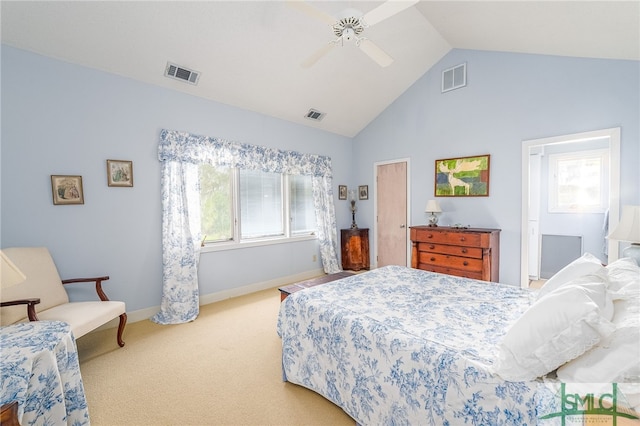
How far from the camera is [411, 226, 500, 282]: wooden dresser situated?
11.5ft

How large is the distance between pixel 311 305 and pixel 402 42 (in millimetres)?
3591

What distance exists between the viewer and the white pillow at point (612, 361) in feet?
3.00

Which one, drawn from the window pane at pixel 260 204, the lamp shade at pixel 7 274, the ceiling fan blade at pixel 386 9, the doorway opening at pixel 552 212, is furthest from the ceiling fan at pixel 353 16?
the doorway opening at pixel 552 212

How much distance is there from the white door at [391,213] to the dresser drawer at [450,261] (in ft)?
2.54

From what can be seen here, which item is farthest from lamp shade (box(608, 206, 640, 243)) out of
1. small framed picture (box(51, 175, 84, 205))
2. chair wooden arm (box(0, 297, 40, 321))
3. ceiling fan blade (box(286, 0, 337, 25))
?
small framed picture (box(51, 175, 84, 205))

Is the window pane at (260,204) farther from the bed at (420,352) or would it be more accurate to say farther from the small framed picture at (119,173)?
the bed at (420,352)

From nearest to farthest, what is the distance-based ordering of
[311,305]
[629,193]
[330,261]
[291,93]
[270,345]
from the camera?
[311,305] < [270,345] < [629,193] < [291,93] < [330,261]

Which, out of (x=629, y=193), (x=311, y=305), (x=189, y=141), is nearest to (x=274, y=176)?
(x=189, y=141)

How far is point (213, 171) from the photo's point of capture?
3.75 metres

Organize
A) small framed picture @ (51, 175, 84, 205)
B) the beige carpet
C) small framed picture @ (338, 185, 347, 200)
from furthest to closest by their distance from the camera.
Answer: small framed picture @ (338, 185, 347, 200), small framed picture @ (51, 175, 84, 205), the beige carpet

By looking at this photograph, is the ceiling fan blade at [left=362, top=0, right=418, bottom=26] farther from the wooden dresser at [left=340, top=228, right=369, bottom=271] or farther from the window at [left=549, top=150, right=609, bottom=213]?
the window at [left=549, top=150, right=609, bottom=213]

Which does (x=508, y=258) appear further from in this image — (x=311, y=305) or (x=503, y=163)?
(x=311, y=305)

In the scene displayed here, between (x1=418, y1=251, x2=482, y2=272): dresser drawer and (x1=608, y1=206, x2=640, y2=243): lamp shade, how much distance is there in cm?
142

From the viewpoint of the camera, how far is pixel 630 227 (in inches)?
88.0
